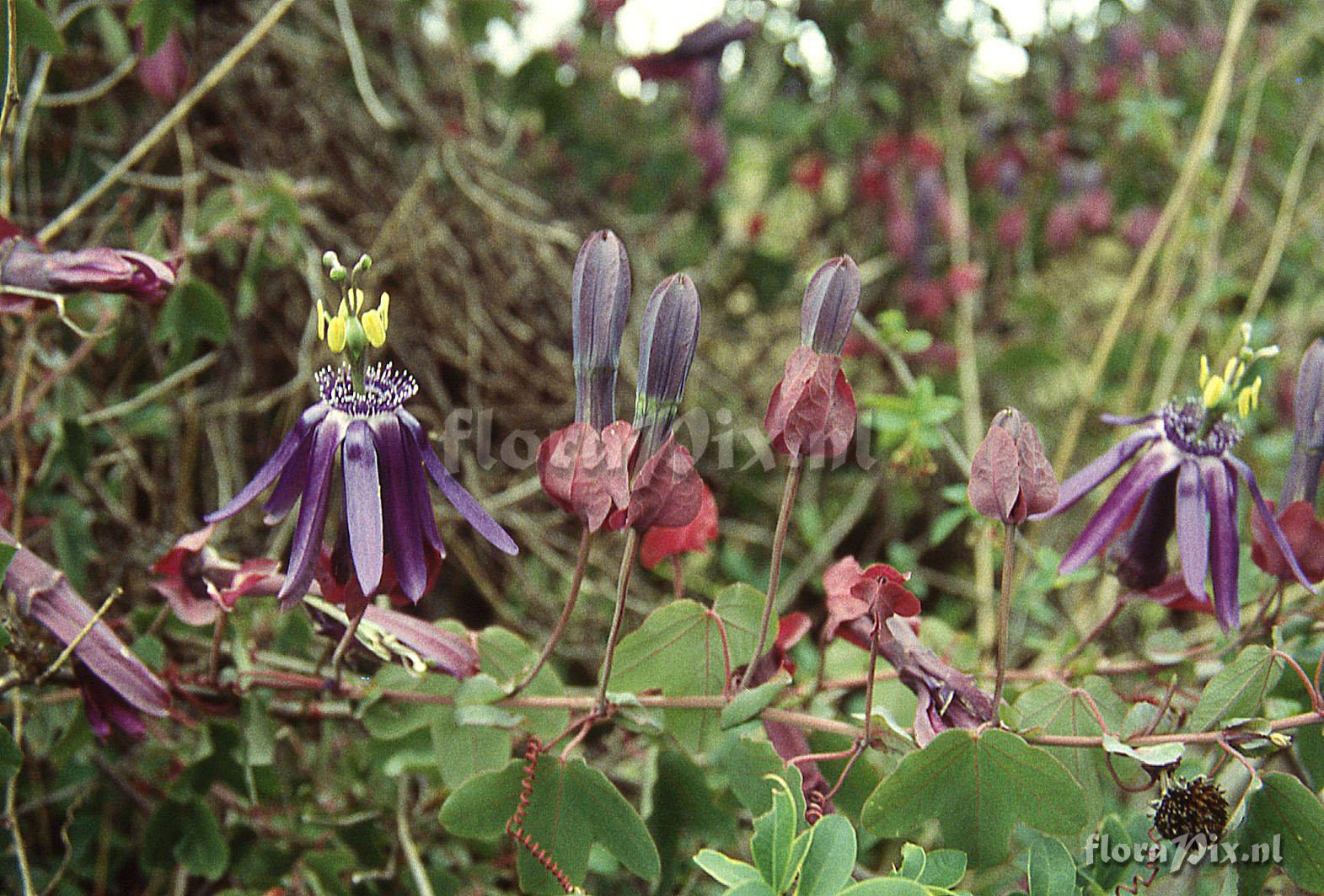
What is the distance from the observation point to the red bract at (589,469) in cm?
58

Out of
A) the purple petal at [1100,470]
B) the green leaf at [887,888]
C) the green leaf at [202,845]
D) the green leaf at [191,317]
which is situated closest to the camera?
the green leaf at [887,888]

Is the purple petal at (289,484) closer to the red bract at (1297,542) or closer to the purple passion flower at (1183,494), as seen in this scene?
the purple passion flower at (1183,494)

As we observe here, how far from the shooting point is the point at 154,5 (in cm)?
102

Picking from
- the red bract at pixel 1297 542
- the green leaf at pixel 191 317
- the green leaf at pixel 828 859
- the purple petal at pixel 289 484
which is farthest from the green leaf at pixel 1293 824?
the green leaf at pixel 191 317

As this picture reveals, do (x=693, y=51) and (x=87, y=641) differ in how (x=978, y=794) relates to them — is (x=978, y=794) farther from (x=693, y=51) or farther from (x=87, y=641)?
(x=693, y=51)

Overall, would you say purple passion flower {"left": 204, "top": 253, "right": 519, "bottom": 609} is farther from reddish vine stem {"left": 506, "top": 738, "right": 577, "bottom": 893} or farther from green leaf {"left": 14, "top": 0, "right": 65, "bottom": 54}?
green leaf {"left": 14, "top": 0, "right": 65, "bottom": 54}

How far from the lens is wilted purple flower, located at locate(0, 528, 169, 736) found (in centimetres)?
67

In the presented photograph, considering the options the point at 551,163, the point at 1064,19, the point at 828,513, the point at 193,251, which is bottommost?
the point at 828,513

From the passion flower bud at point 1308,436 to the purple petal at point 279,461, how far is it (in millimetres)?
655

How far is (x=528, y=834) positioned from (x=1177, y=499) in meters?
0.47

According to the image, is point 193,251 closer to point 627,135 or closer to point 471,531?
point 471,531

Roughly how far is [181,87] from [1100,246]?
68.4 inches

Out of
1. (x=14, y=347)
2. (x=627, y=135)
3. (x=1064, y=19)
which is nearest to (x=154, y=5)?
(x=14, y=347)

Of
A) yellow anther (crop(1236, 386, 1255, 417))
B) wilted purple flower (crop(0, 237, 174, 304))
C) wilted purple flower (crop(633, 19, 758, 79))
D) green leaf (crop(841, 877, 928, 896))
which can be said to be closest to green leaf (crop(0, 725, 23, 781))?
wilted purple flower (crop(0, 237, 174, 304))
